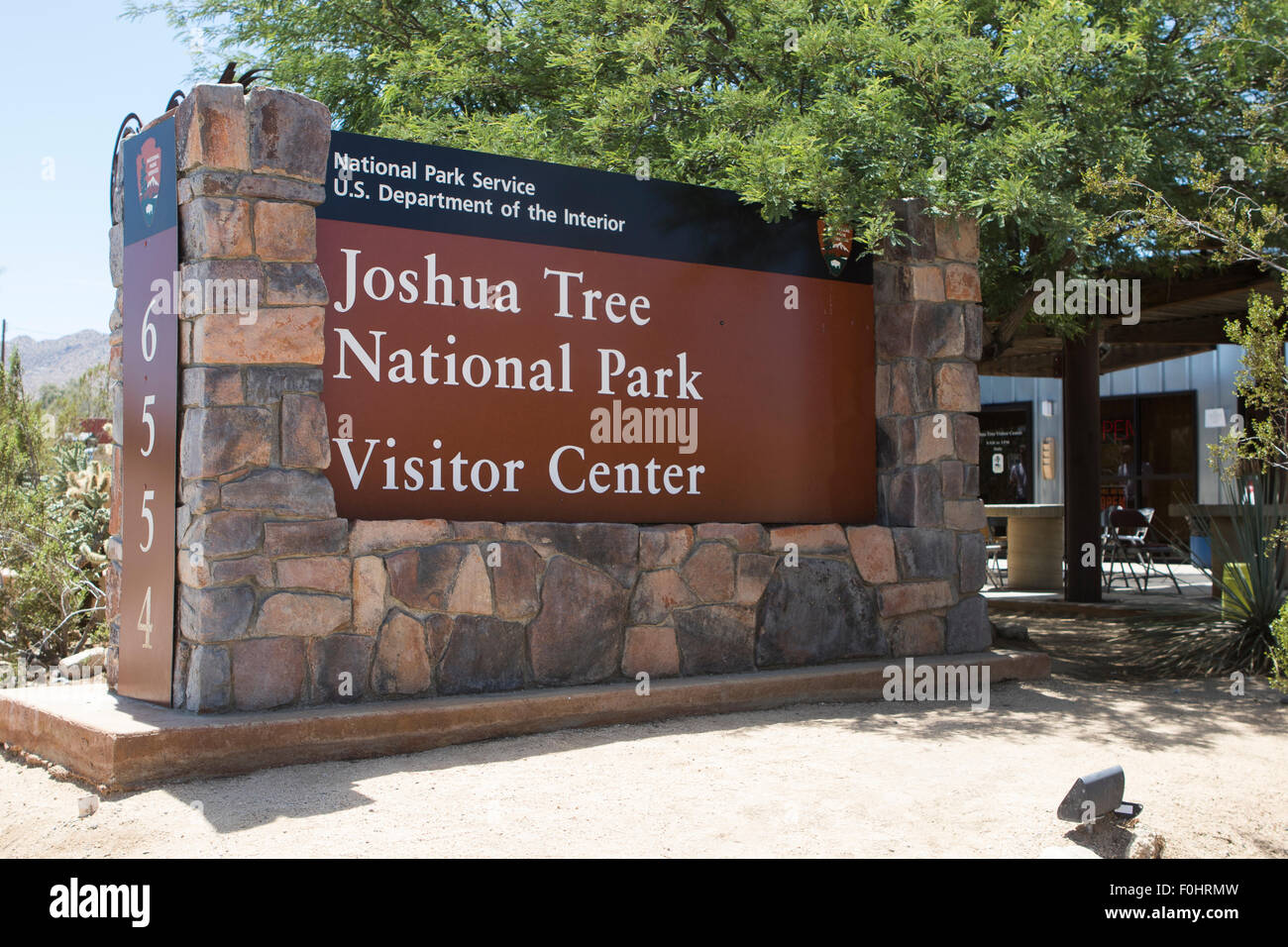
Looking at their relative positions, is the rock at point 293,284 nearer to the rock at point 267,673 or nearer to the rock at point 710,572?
the rock at point 267,673

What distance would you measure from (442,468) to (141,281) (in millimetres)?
1618

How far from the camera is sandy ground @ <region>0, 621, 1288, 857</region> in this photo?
147 inches

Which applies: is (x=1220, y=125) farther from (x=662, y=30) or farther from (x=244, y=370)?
(x=244, y=370)

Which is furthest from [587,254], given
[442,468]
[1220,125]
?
[1220,125]

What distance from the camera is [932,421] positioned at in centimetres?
686

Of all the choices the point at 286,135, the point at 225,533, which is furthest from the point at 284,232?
the point at 225,533

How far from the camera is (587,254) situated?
234 inches

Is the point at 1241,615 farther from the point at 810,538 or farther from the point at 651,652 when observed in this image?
the point at 651,652

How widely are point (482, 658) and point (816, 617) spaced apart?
202 centimetres

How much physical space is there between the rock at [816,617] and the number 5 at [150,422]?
3166 mm

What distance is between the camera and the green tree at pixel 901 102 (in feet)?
21.1

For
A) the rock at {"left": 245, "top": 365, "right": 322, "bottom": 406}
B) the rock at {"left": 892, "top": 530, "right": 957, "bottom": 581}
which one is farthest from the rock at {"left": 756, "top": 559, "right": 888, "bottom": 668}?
the rock at {"left": 245, "top": 365, "right": 322, "bottom": 406}

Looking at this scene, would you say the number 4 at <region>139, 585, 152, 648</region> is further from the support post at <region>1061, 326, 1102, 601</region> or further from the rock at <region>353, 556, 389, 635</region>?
the support post at <region>1061, 326, 1102, 601</region>

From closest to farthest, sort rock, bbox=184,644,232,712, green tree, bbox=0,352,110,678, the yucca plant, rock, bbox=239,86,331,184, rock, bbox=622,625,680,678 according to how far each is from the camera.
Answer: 1. rock, bbox=184,644,232,712
2. rock, bbox=239,86,331,184
3. rock, bbox=622,625,680,678
4. the yucca plant
5. green tree, bbox=0,352,110,678
